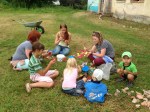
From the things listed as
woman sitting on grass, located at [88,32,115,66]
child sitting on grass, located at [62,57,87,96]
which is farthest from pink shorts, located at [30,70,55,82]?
woman sitting on grass, located at [88,32,115,66]

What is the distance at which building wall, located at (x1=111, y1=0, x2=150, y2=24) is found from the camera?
16562 mm

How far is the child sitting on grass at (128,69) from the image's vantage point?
234 inches

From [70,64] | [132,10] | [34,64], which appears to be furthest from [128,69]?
[132,10]

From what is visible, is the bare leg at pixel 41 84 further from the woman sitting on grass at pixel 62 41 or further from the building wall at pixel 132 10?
the building wall at pixel 132 10

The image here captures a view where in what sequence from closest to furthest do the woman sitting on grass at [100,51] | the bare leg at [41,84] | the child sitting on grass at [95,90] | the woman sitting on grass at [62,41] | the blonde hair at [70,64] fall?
the child sitting on grass at [95,90] → the blonde hair at [70,64] → the bare leg at [41,84] → the woman sitting on grass at [100,51] → the woman sitting on grass at [62,41]

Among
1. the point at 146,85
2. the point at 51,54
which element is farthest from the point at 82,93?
the point at 51,54

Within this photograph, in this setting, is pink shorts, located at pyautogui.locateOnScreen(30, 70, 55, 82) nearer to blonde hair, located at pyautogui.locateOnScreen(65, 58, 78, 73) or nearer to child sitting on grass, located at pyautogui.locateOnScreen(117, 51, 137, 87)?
blonde hair, located at pyautogui.locateOnScreen(65, 58, 78, 73)

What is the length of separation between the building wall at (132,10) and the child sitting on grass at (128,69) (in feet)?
35.8

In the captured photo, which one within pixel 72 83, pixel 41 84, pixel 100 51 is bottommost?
pixel 41 84

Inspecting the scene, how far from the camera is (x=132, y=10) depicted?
1827 centimetres

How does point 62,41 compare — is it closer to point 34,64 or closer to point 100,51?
point 100,51

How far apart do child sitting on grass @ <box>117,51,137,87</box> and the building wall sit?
1091 cm

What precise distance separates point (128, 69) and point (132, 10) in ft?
42.9

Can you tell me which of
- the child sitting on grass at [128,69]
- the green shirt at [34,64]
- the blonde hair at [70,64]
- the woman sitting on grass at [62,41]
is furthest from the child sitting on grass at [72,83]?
the woman sitting on grass at [62,41]
